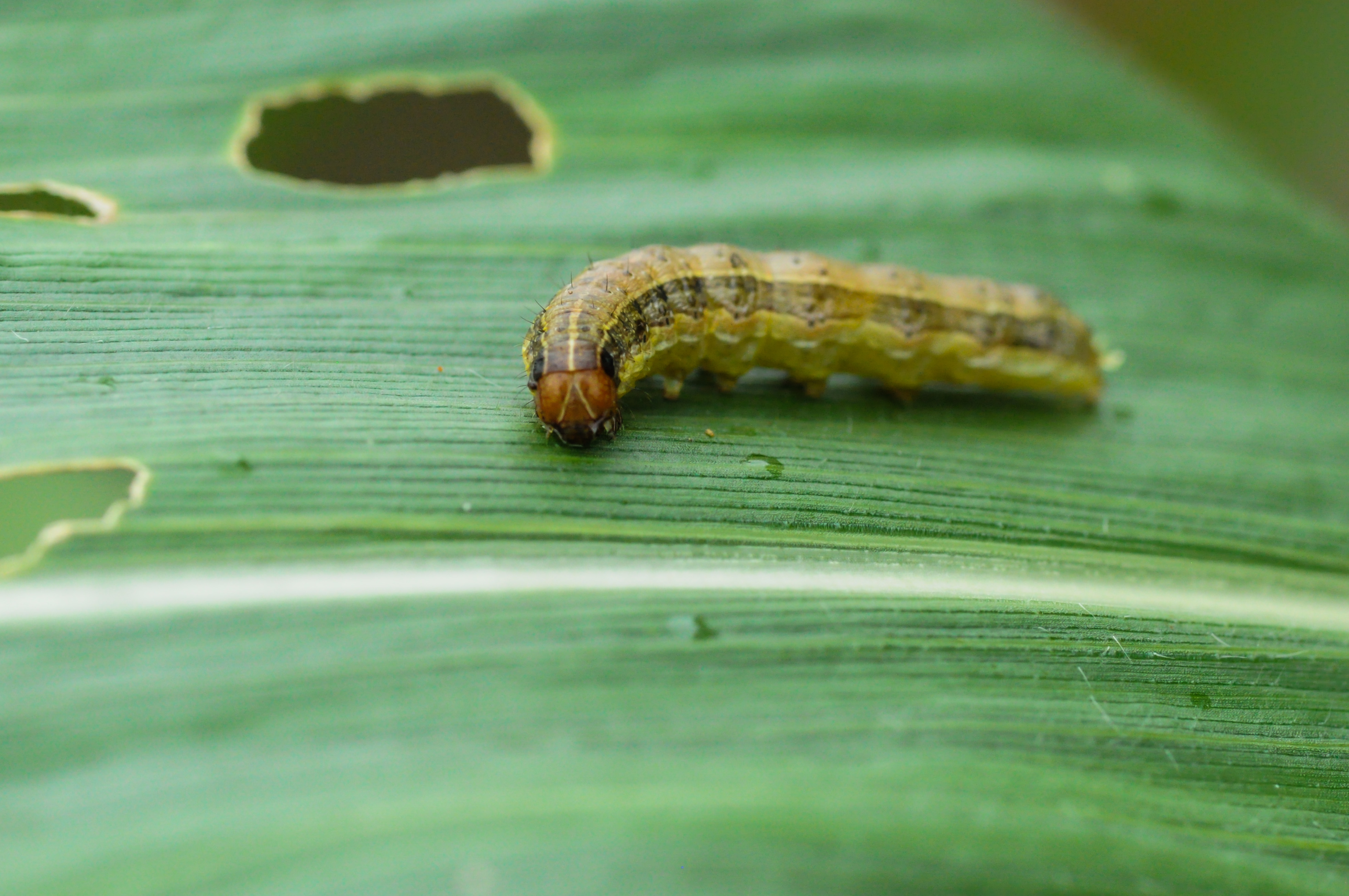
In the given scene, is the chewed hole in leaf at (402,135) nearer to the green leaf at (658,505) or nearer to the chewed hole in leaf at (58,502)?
the green leaf at (658,505)

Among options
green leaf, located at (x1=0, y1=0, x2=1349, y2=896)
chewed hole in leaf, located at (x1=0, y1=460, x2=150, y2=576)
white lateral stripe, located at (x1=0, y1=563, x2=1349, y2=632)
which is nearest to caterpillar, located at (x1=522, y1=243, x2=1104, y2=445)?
green leaf, located at (x1=0, y1=0, x2=1349, y2=896)

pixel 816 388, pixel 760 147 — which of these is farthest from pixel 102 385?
pixel 760 147

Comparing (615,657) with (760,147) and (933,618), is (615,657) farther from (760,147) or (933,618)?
(760,147)

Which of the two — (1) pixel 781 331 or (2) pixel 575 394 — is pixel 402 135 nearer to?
(1) pixel 781 331

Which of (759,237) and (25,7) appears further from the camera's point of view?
(759,237)

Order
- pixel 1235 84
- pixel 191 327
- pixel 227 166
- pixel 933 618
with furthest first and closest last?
1. pixel 1235 84
2. pixel 227 166
3. pixel 191 327
4. pixel 933 618

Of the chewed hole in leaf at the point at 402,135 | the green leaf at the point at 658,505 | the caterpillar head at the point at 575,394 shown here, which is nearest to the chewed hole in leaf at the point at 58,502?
the green leaf at the point at 658,505

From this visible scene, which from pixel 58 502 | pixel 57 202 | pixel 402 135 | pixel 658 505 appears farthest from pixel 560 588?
pixel 402 135

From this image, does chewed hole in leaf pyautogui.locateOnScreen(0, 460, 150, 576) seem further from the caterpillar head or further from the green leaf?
the caterpillar head
